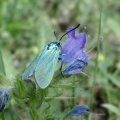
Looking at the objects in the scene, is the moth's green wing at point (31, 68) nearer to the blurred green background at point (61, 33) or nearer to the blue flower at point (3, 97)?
the blue flower at point (3, 97)

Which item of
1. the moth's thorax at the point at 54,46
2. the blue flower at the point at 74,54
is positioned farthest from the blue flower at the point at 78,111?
the moth's thorax at the point at 54,46

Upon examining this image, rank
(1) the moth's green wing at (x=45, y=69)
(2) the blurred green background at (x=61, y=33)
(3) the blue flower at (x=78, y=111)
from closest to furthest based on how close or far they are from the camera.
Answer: (1) the moth's green wing at (x=45, y=69), (3) the blue flower at (x=78, y=111), (2) the blurred green background at (x=61, y=33)

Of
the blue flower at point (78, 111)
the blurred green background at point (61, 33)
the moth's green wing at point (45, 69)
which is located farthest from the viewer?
the blurred green background at point (61, 33)

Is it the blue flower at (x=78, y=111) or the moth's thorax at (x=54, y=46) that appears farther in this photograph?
the blue flower at (x=78, y=111)

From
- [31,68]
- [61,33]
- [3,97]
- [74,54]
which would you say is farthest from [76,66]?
[61,33]

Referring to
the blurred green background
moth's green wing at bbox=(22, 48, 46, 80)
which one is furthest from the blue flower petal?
the blurred green background

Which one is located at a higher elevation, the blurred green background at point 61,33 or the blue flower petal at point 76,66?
the blurred green background at point 61,33
